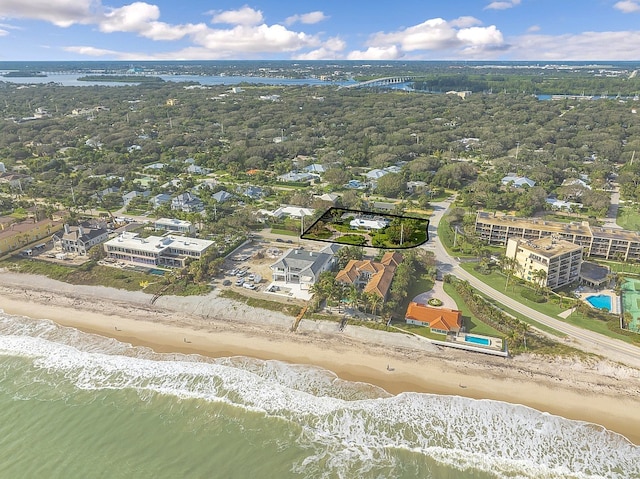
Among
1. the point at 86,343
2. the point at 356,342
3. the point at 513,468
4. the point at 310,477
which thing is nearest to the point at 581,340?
the point at 513,468

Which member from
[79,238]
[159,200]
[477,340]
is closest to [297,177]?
[159,200]

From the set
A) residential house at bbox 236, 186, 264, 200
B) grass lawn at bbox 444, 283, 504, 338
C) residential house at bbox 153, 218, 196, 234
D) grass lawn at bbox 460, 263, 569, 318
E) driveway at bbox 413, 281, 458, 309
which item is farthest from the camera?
residential house at bbox 236, 186, 264, 200

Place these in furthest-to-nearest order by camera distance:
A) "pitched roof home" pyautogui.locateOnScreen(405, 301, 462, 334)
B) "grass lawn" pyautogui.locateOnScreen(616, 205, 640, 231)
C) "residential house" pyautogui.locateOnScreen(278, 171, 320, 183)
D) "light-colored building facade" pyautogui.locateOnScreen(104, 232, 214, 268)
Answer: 1. "residential house" pyautogui.locateOnScreen(278, 171, 320, 183)
2. "grass lawn" pyautogui.locateOnScreen(616, 205, 640, 231)
3. "light-colored building facade" pyautogui.locateOnScreen(104, 232, 214, 268)
4. "pitched roof home" pyautogui.locateOnScreen(405, 301, 462, 334)

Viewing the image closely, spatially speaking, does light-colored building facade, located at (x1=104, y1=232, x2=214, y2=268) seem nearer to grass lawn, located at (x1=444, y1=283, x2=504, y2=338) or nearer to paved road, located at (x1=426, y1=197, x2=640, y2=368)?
grass lawn, located at (x1=444, y1=283, x2=504, y2=338)

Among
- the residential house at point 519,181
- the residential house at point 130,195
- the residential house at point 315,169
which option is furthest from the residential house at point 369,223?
the residential house at point 130,195

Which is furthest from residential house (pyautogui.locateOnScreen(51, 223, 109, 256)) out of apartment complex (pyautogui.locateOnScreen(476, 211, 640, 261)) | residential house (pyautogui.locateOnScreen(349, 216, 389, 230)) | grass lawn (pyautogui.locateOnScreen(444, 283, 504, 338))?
apartment complex (pyautogui.locateOnScreen(476, 211, 640, 261))

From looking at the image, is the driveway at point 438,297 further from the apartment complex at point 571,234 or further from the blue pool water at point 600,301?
the apartment complex at point 571,234
